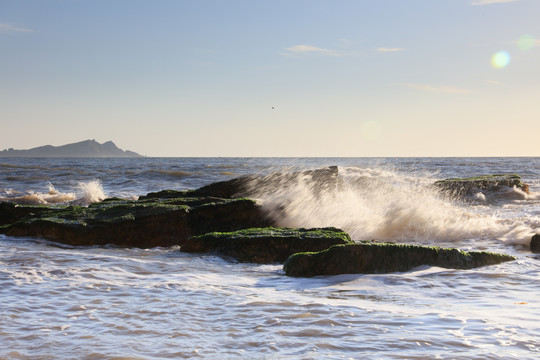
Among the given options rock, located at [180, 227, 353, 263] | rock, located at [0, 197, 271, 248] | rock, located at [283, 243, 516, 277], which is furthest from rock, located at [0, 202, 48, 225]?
rock, located at [283, 243, 516, 277]

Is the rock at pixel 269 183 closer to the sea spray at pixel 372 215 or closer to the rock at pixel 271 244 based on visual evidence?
the sea spray at pixel 372 215

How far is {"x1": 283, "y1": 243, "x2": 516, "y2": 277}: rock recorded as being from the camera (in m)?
4.99

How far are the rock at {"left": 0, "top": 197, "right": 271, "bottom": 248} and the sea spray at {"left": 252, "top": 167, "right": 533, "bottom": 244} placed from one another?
592 millimetres

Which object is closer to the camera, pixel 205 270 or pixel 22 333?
pixel 22 333

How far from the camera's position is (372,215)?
9.14 m

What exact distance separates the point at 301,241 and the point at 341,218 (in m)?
2.82

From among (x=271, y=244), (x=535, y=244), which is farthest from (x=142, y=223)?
(x=535, y=244)

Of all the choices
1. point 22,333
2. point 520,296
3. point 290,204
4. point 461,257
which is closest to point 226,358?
point 22,333

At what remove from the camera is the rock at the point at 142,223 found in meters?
7.39

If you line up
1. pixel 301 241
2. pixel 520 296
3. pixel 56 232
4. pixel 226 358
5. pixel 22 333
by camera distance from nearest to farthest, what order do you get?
pixel 226 358 < pixel 22 333 < pixel 520 296 < pixel 301 241 < pixel 56 232

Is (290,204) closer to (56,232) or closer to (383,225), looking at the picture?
(383,225)

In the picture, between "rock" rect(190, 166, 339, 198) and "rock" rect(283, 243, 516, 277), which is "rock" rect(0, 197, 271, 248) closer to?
"rock" rect(190, 166, 339, 198)

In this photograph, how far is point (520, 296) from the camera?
4.10 meters

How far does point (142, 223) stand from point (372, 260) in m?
3.84
